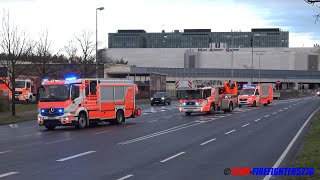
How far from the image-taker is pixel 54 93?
25.7 m

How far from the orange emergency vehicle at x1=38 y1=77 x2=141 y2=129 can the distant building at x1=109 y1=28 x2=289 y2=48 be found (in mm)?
155507

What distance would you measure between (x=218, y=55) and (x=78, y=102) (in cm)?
14534

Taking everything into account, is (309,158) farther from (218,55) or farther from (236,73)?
(218,55)

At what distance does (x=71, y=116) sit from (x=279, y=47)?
154 metres

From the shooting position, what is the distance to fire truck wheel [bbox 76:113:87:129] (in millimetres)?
25859

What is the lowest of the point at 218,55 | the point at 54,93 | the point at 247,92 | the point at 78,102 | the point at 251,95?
the point at 251,95

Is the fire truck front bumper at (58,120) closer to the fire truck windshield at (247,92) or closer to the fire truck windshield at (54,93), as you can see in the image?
the fire truck windshield at (54,93)

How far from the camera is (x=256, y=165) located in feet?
41.3

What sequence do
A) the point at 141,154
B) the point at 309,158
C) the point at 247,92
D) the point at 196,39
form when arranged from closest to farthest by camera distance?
the point at 309,158 → the point at 141,154 → the point at 247,92 → the point at 196,39

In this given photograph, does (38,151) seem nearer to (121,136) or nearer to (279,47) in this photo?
(121,136)

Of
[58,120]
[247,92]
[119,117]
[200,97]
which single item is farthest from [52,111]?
[247,92]

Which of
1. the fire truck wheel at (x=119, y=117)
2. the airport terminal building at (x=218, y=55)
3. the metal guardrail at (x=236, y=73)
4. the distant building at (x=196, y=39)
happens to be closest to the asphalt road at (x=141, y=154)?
the fire truck wheel at (x=119, y=117)

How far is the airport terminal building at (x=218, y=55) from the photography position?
161 m

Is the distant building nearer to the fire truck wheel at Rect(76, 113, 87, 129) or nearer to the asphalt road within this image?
the fire truck wheel at Rect(76, 113, 87, 129)
